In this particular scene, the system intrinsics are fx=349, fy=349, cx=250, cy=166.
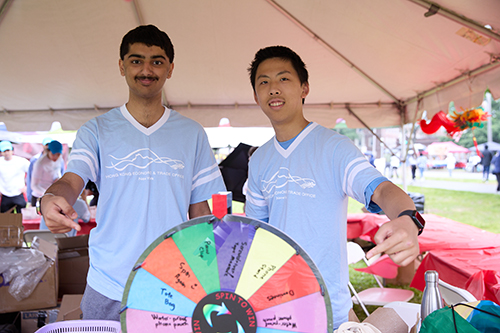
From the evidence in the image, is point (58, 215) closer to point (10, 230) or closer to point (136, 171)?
point (136, 171)

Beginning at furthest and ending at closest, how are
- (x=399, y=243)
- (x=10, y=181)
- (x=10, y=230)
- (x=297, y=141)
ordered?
(x=10, y=181)
(x=10, y=230)
(x=297, y=141)
(x=399, y=243)

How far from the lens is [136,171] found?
1.28m

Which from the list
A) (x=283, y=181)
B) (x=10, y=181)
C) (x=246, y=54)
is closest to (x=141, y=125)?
(x=283, y=181)

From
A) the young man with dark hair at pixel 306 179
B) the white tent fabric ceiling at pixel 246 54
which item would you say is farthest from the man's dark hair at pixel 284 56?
the white tent fabric ceiling at pixel 246 54

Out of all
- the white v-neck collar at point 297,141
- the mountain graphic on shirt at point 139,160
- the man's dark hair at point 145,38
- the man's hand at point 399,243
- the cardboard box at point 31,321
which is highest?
the man's dark hair at point 145,38

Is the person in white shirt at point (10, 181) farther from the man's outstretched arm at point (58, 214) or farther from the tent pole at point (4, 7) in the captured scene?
the man's outstretched arm at point (58, 214)

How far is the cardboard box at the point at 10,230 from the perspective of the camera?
227 cm

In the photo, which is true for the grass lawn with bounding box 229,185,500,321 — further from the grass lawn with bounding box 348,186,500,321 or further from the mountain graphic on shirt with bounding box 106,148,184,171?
the mountain graphic on shirt with bounding box 106,148,184,171

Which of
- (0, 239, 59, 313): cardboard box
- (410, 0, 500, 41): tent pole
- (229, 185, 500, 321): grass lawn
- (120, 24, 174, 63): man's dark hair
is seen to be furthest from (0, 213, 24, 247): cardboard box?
(229, 185, 500, 321): grass lawn

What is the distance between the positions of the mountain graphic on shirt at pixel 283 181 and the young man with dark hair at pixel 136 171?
248 millimetres

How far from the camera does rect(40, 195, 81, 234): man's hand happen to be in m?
0.77

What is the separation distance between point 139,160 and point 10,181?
5.81 m

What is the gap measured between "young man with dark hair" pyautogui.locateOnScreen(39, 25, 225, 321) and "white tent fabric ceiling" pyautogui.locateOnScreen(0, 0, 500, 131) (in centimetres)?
201

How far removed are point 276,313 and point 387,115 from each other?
4.81 meters
